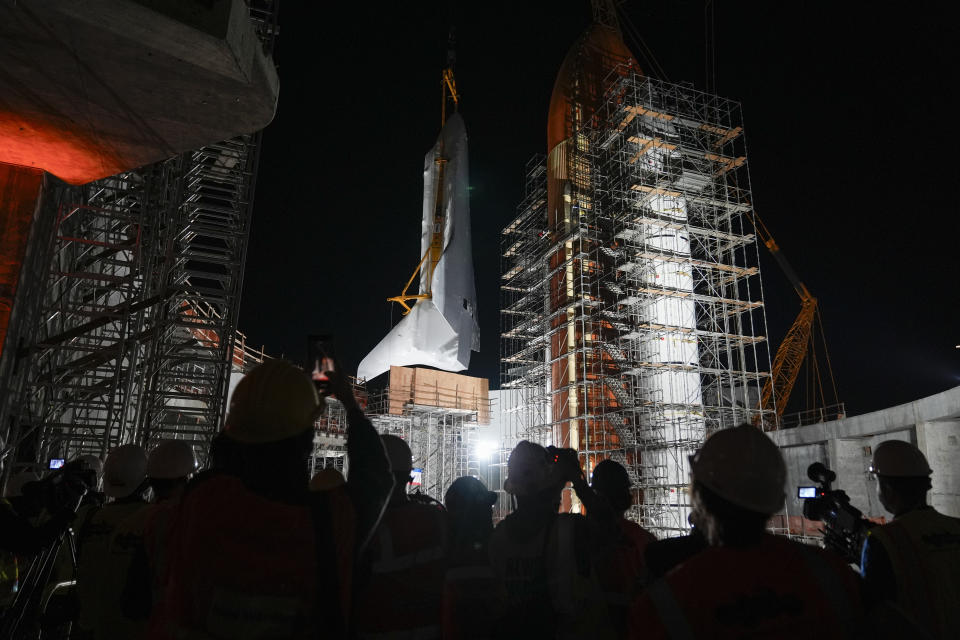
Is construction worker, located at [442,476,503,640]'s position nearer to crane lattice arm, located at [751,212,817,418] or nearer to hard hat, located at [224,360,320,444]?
hard hat, located at [224,360,320,444]

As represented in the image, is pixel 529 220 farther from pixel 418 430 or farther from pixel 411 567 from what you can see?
pixel 411 567

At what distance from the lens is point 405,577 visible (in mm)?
2979

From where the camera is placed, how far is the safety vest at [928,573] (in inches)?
116

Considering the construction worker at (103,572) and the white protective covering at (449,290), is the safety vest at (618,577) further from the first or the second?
the white protective covering at (449,290)

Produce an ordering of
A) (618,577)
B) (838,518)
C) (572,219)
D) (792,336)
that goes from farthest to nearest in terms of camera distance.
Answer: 1. (792,336)
2. (572,219)
3. (838,518)
4. (618,577)

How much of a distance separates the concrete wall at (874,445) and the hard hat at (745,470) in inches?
557

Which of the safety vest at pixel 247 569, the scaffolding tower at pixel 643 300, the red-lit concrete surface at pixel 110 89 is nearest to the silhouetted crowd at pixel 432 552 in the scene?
the safety vest at pixel 247 569

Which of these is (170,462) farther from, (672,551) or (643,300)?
(643,300)

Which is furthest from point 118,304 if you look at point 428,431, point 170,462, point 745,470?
point 428,431

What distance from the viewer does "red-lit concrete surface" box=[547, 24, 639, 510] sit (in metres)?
21.5

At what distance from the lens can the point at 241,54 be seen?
7371 mm

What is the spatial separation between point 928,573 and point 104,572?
4.39 metres

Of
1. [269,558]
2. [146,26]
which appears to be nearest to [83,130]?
[146,26]

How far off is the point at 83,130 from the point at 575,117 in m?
19.7
